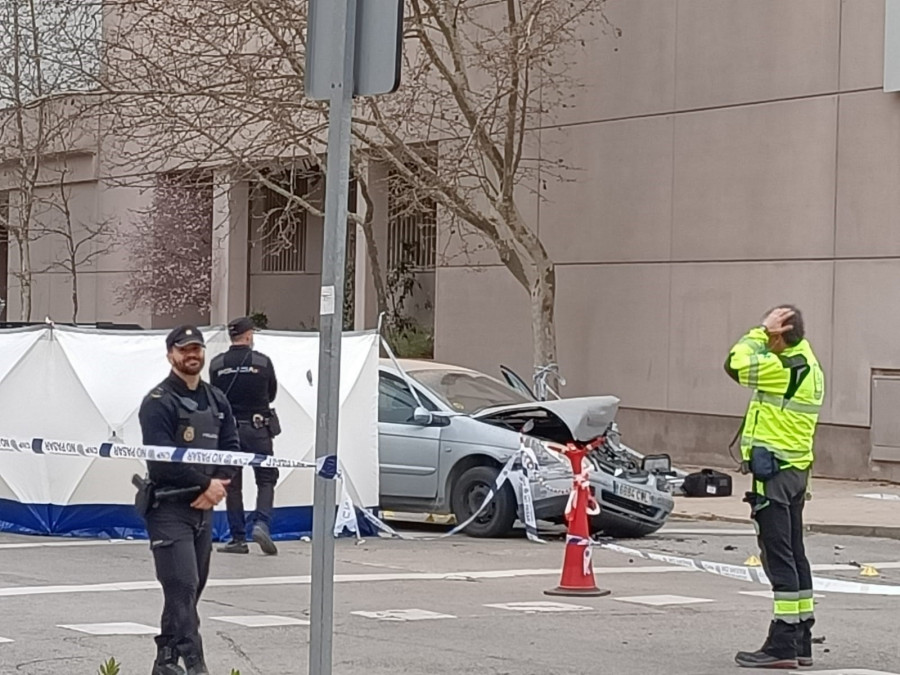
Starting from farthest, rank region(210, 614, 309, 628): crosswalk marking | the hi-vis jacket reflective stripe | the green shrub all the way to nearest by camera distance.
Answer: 1. the green shrub
2. region(210, 614, 309, 628): crosswalk marking
3. the hi-vis jacket reflective stripe

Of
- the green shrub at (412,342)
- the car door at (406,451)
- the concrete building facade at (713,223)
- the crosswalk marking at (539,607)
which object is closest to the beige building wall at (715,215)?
the concrete building facade at (713,223)

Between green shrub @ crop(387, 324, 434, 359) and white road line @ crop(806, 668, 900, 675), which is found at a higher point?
green shrub @ crop(387, 324, 434, 359)

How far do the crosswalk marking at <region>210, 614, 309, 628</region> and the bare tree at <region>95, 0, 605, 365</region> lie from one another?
39.9 feet

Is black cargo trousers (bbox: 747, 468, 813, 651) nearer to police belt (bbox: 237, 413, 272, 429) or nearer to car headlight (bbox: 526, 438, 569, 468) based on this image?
police belt (bbox: 237, 413, 272, 429)

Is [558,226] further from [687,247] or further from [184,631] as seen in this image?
[184,631]

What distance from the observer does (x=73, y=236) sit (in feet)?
135

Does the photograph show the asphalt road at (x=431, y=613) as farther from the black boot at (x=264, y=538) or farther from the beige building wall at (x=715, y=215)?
the beige building wall at (x=715, y=215)

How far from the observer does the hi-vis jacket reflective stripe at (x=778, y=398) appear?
29.9 feet

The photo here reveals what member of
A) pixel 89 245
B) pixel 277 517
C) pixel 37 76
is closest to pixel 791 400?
pixel 277 517

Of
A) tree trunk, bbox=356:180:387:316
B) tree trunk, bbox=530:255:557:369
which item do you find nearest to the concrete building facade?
tree trunk, bbox=356:180:387:316

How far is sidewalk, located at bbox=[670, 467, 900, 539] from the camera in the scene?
17078mm

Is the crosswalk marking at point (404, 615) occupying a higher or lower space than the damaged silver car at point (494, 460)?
lower

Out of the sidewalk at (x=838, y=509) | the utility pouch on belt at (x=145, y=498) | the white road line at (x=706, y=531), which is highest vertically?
the utility pouch on belt at (x=145, y=498)

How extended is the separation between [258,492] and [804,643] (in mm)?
6138
